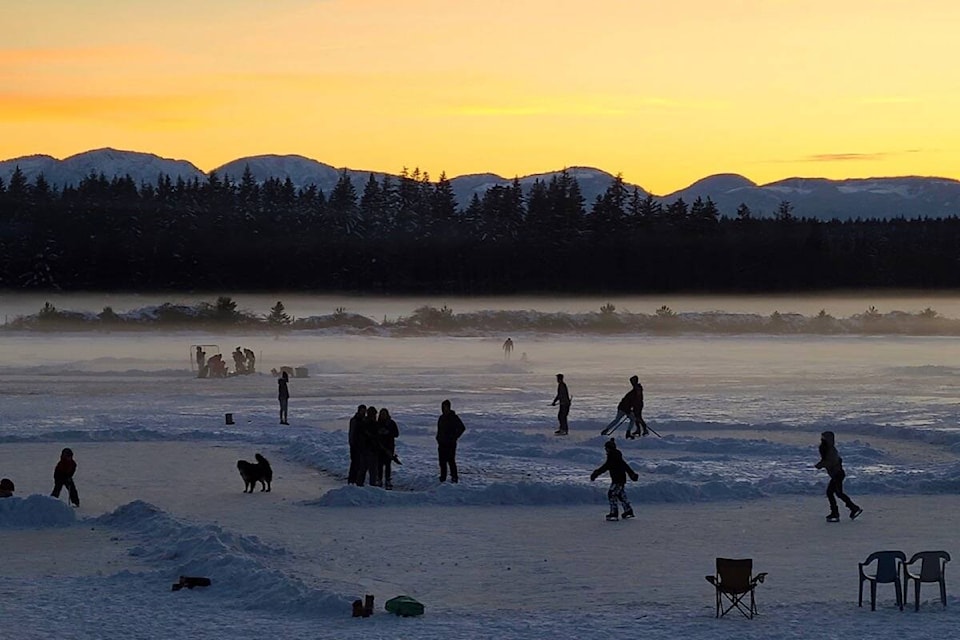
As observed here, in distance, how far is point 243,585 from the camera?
550 inches

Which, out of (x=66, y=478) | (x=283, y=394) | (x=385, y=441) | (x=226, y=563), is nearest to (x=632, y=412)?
(x=283, y=394)

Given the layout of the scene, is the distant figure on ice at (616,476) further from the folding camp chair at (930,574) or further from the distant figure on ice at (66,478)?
the distant figure on ice at (66,478)

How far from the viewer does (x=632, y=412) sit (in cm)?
2936

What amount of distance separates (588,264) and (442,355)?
65.7 metres

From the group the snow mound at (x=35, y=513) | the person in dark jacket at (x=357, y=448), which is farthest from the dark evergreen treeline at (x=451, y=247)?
the snow mound at (x=35, y=513)

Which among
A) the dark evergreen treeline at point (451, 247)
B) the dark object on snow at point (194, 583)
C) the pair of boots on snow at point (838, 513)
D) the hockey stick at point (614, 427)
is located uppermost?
the dark evergreen treeline at point (451, 247)

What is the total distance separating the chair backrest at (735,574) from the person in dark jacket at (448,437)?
368 inches

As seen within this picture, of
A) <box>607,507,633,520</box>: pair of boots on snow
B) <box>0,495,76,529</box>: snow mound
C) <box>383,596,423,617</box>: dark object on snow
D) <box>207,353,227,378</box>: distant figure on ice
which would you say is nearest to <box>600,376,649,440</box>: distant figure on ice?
<box>607,507,633,520</box>: pair of boots on snow

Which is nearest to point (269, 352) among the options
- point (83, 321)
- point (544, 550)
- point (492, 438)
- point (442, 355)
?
point (442, 355)

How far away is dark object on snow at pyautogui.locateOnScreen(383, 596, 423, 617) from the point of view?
12836 mm

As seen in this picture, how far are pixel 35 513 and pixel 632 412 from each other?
A: 1501cm

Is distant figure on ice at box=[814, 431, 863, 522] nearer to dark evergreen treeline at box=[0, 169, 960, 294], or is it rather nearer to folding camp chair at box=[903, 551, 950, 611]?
folding camp chair at box=[903, 551, 950, 611]

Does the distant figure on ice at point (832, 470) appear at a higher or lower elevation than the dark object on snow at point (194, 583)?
higher

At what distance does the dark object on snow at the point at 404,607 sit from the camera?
1284 cm
